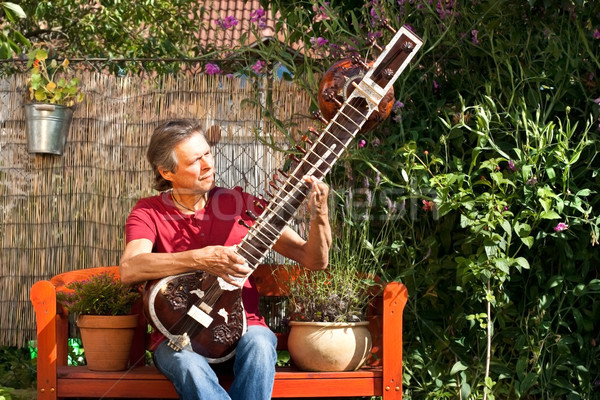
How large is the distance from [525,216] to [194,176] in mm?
1343

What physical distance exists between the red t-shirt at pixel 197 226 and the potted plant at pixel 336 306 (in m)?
0.19

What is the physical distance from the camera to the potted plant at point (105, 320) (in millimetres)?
2998

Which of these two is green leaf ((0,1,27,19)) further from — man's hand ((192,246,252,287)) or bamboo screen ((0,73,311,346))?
bamboo screen ((0,73,311,346))

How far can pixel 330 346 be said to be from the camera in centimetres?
295

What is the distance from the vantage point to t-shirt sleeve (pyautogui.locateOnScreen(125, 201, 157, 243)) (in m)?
2.94

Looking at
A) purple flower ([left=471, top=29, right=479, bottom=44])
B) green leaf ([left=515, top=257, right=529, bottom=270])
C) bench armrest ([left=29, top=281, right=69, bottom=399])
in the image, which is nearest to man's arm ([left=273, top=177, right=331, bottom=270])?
green leaf ([left=515, top=257, right=529, bottom=270])

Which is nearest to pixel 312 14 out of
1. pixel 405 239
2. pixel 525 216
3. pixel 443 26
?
pixel 443 26

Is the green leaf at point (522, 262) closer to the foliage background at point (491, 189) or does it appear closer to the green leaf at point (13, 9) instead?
the foliage background at point (491, 189)

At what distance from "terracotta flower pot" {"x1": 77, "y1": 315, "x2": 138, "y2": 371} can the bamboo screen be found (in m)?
1.07

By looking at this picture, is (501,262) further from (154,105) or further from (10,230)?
(10,230)

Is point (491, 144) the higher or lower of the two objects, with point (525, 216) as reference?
higher

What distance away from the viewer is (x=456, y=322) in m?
3.30

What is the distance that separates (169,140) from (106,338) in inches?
32.2

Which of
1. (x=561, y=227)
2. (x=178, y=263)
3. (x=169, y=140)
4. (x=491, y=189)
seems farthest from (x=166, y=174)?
(x=561, y=227)
